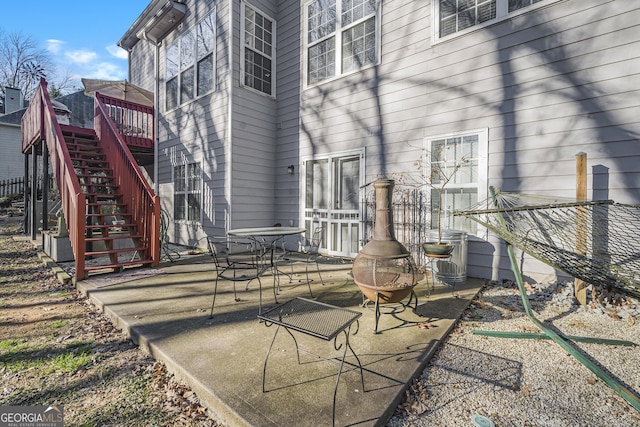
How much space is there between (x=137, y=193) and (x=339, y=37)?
4.86m

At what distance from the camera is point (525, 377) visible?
81.7 inches

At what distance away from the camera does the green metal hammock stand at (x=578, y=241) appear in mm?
2043

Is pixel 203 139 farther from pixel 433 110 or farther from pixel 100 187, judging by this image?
pixel 433 110

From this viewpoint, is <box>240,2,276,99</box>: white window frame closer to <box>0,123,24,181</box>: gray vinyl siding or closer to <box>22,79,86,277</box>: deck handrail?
<box>22,79,86,277</box>: deck handrail

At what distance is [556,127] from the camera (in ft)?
12.4

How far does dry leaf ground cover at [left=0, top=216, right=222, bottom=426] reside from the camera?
176 centimetres

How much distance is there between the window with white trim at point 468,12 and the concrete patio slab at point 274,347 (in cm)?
382

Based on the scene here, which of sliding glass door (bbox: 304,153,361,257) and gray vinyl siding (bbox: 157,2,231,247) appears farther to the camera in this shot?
gray vinyl siding (bbox: 157,2,231,247)

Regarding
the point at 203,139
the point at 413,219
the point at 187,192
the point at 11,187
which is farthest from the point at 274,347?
the point at 11,187

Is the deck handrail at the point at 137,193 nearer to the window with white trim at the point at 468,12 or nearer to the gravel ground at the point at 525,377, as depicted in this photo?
the gravel ground at the point at 525,377

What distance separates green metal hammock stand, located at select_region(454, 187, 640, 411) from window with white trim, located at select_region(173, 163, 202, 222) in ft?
20.5

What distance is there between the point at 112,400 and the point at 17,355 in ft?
4.25

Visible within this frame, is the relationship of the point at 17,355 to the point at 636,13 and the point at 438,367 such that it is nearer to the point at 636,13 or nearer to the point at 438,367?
the point at 438,367

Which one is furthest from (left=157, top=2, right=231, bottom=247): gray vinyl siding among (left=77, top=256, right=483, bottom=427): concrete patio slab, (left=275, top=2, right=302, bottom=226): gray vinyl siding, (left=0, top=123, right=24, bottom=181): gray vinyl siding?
(left=0, top=123, right=24, bottom=181): gray vinyl siding
